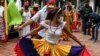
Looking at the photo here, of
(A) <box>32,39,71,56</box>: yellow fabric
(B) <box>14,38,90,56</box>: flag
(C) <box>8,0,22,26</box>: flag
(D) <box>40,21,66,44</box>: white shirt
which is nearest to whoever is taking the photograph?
(D) <box>40,21,66,44</box>: white shirt

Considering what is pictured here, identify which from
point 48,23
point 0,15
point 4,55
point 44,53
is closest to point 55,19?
point 48,23

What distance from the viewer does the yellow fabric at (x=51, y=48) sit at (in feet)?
18.0

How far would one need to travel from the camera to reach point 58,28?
17.7 ft

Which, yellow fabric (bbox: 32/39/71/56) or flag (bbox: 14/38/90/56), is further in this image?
flag (bbox: 14/38/90/56)

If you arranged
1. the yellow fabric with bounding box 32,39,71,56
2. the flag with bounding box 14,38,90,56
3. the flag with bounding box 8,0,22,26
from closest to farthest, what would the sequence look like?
1. the yellow fabric with bounding box 32,39,71,56
2. the flag with bounding box 14,38,90,56
3. the flag with bounding box 8,0,22,26

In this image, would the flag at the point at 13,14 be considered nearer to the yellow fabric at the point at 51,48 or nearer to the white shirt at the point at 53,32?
the yellow fabric at the point at 51,48

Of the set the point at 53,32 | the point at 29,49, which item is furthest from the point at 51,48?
the point at 29,49

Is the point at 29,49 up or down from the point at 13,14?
up

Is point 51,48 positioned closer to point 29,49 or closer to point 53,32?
point 53,32

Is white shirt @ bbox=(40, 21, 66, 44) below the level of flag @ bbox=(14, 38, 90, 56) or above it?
above

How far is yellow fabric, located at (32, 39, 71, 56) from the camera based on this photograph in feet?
18.0

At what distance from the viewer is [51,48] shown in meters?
5.50

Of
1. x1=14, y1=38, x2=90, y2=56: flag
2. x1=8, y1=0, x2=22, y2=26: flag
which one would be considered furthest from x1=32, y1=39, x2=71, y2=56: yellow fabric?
x1=8, y1=0, x2=22, y2=26: flag

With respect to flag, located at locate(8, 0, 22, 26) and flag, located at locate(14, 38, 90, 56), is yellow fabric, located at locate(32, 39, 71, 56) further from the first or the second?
flag, located at locate(8, 0, 22, 26)
